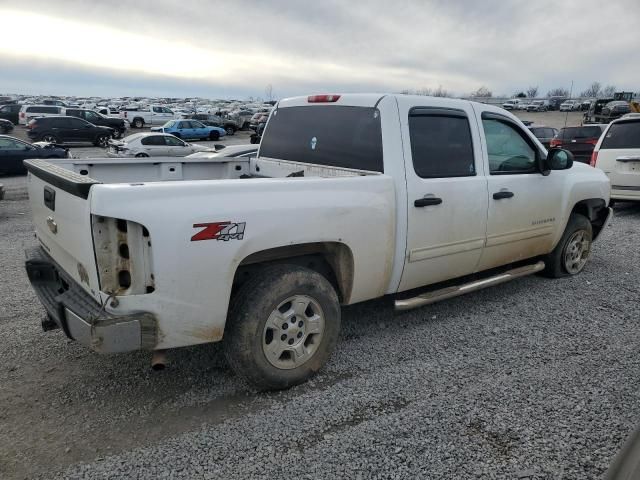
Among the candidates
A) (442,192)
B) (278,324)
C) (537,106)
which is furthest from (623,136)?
(537,106)

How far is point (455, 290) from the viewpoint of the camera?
4344mm

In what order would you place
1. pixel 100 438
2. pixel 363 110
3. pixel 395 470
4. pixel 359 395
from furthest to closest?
pixel 363 110 → pixel 359 395 → pixel 100 438 → pixel 395 470

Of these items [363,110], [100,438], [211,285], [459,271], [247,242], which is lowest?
[100,438]

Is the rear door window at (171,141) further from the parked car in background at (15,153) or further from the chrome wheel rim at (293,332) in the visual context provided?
the chrome wheel rim at (293,332)

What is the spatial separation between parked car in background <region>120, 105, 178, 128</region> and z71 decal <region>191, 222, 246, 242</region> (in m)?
39.2

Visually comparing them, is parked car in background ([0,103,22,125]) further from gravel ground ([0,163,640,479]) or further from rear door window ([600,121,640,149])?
rear door window ([600,121,640,149])

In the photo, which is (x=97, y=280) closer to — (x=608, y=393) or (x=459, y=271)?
(x=459, y=271)

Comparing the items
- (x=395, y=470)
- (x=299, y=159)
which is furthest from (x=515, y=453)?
(x=299, y=159)

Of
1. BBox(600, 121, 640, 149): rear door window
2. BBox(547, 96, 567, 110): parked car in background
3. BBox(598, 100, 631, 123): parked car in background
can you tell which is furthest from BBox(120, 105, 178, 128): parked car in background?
BBox(547, 96, 567, 110): parked car in background

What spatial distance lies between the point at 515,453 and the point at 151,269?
Result: 226 centimetres

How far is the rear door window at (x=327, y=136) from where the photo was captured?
3.86 meters

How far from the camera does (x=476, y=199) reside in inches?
166

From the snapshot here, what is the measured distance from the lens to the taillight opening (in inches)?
169

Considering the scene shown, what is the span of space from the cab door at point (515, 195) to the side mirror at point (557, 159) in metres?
0.10
